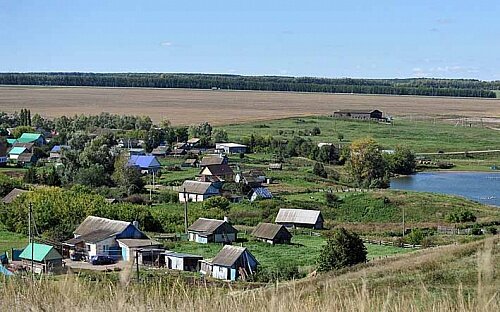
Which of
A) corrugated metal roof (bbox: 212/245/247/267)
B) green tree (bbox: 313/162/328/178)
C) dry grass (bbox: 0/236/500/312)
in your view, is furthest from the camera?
green tree (bbox: 313/162/328/178)

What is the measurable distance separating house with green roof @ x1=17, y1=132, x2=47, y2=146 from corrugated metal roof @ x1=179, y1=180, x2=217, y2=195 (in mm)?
16293

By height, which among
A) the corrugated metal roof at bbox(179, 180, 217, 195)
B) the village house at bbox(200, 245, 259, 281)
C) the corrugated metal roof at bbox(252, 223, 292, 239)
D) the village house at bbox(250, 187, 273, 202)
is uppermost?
the village house at bbox(200, 245, 259, 281)

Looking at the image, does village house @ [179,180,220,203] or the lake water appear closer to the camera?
village house @ [179,180,220,203]

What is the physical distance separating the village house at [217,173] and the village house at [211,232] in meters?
9.88

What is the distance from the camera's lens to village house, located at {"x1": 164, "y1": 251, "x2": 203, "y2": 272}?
16766 millimetres

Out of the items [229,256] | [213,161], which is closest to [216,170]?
[213,161]

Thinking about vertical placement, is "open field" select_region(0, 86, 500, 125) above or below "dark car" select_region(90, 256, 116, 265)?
below

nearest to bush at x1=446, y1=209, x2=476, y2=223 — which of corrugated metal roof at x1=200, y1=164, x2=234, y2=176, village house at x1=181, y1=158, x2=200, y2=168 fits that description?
corrugated metal roof at x1=200, y1=164, x2=234, y2=176

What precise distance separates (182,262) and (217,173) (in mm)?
15074

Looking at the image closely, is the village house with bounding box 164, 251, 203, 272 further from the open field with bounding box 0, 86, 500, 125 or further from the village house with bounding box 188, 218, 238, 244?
the open field with bounding box 0, 86, 500, 125

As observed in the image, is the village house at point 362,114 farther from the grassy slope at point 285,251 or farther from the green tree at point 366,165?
the grassy slope at point 285,251

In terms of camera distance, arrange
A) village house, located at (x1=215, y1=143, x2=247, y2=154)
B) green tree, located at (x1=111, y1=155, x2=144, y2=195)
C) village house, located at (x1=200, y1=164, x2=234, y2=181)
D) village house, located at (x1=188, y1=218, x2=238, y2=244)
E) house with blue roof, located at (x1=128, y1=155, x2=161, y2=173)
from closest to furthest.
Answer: village house, located at (x1=188, y1=218, x2=238, y2=244), green tree, located at (x1=111, y1=155, x2=144, y2=195), village house, located at (x1=200, y1=164, x2=234, y2=181), house with blue roof, located at (x1=128, y1=155, x2=161, y2=173), village house, located at (x1=215, y1=143, x2=247, y2=154)

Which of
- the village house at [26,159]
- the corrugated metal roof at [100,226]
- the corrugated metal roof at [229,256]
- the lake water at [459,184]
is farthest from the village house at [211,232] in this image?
the village house at [26,159]

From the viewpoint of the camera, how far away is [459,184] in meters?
33.8
